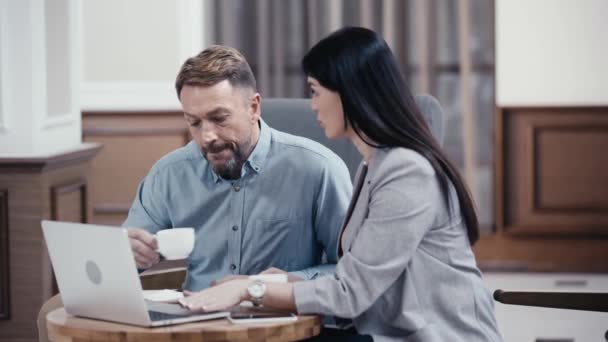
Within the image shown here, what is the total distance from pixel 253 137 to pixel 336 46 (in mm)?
485

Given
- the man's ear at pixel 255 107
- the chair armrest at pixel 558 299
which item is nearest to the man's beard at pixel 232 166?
the man's ear at pixel 255 107

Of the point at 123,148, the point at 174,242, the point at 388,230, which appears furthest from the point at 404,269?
the point at 123,148

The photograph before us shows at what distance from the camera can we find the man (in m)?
2.79

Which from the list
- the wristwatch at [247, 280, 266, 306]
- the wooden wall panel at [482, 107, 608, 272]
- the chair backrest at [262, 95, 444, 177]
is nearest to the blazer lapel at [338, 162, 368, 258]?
the wristwatch at [247, 280, 266, 306]

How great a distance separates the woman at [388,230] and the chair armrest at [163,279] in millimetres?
548

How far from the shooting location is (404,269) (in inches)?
92.7

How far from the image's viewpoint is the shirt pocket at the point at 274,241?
2.81 m

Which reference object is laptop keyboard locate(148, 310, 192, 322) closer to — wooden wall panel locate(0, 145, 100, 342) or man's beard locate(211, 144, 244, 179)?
man's beard locate(211, 144, 244, 179)

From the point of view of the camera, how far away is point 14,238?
445 cm

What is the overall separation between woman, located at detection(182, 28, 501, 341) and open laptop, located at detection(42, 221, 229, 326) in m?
0.13

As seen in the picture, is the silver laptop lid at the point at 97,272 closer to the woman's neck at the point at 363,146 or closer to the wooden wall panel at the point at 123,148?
the woman's neck at the point at 363,146

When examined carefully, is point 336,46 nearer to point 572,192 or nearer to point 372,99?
point 372,99

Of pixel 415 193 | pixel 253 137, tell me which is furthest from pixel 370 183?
→ pixel 253 137

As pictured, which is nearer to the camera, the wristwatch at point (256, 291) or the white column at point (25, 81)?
the wristwatch at point (256, 291)
